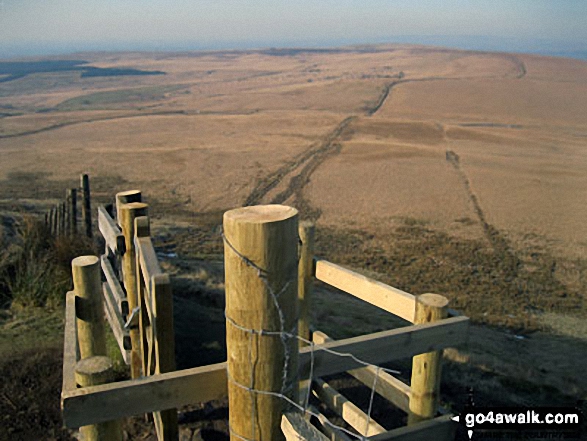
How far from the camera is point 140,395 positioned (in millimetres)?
2334

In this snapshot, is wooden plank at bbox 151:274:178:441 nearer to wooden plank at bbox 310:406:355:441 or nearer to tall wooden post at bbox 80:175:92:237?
wooden plank at bbox 310:406:355:441

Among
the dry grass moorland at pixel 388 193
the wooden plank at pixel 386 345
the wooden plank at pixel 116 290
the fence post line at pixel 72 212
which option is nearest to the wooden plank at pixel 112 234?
the wooden plank at pixel 116 290

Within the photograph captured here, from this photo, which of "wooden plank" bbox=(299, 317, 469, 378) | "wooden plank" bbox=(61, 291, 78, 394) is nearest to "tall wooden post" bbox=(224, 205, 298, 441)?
"wooden plank" bbox=(299, 317, 469, 378)

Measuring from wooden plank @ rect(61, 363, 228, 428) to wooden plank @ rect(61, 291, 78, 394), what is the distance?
0.34 feet

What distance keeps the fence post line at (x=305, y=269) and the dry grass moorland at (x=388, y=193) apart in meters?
1.37

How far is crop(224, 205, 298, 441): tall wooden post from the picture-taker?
2.06 m

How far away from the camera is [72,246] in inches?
290

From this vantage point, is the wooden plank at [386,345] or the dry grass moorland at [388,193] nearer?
the wooden plank at [386,345]

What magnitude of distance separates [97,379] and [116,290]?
233cm

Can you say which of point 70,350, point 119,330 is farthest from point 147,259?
point 119,330

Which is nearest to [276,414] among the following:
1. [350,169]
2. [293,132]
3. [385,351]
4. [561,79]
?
[385,351]

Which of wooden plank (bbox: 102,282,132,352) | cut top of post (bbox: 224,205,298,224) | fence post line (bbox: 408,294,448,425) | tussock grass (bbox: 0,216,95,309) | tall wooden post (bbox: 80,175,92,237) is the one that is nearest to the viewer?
cut top of post (bbox: 224,205,298,224)

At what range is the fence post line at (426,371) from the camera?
309 centimetres

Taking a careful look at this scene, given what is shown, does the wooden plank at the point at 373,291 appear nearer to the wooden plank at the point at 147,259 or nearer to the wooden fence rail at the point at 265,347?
the wooden fence rail at the point at 265,347
